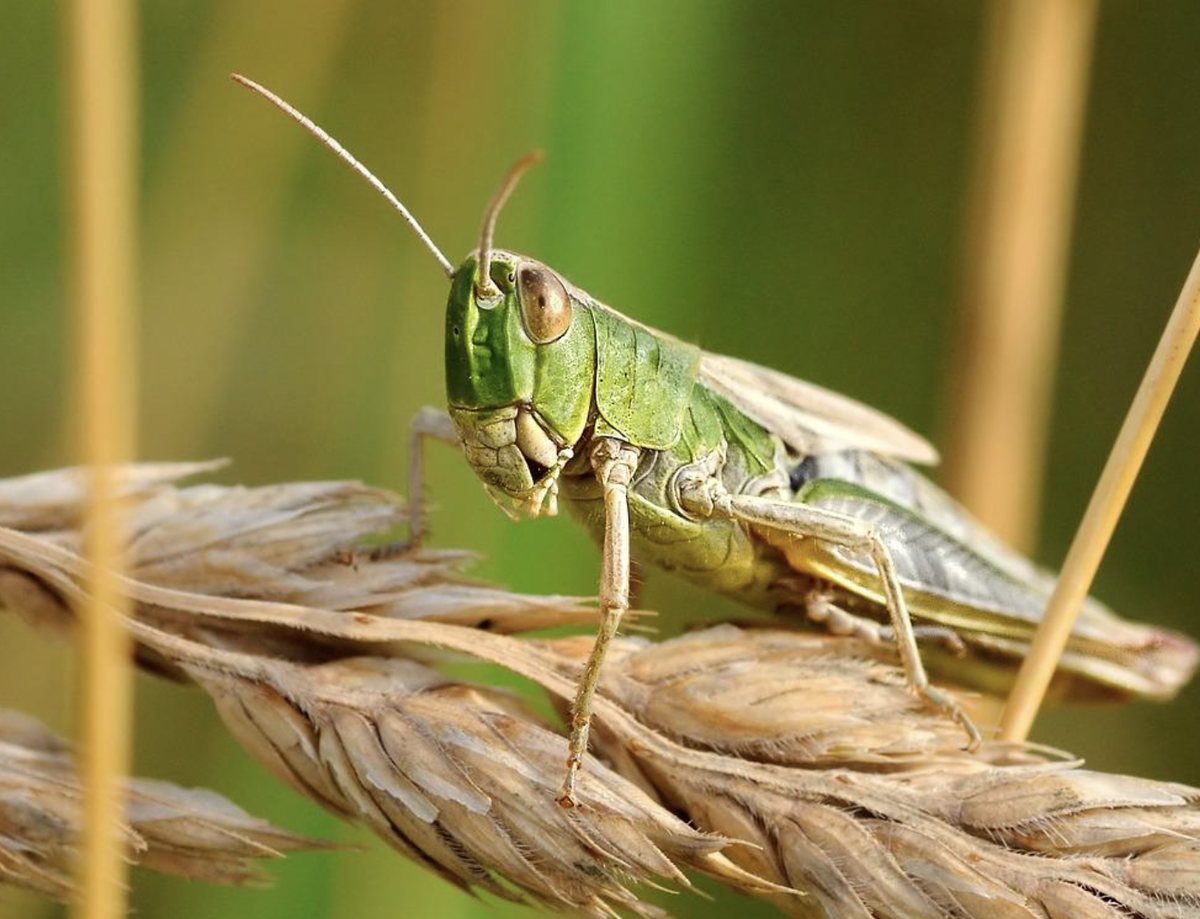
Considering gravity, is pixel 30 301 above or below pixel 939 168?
below

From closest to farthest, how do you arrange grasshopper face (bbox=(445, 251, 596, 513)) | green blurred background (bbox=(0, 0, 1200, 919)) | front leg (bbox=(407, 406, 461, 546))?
1. grasshopper face (bbox=(445, 251, 596, 513))
2. front leg (bbox=(407, 406, 461, 546))
3. green blurred background (bbox=(0, 0, 1200, 919))

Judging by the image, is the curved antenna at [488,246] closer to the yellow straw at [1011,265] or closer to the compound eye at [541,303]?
the compound eye at [541,303]

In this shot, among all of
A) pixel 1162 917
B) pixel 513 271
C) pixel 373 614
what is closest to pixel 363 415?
pixel 513 271

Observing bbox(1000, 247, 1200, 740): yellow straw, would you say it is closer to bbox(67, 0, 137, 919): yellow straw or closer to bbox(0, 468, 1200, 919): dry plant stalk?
bbox(0, 468, 1200, 919): dry plant stalk

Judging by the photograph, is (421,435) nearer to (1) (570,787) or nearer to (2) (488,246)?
(2) (488,246)

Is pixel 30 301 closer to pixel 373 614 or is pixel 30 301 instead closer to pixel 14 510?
pixel 14 510

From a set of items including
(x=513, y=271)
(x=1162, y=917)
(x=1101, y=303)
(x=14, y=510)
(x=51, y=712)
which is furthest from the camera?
(x=1101, y=303)

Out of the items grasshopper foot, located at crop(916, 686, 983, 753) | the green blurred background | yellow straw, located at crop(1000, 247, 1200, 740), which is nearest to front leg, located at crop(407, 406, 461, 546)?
the green blurred background
